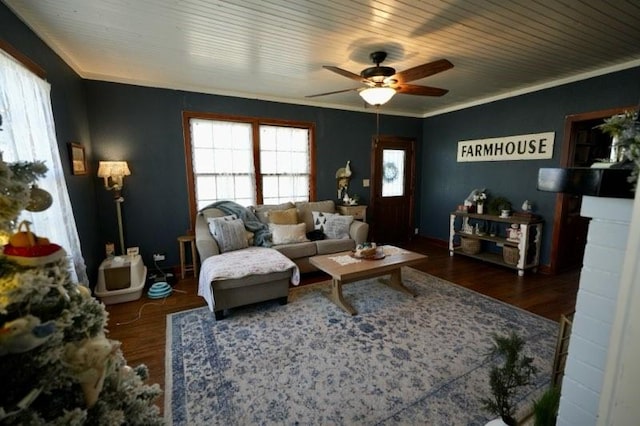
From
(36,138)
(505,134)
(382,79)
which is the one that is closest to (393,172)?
(505,134)

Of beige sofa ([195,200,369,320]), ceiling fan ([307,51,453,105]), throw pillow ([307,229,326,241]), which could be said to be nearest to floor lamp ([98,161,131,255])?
beige sofa ([195,200,369,320])

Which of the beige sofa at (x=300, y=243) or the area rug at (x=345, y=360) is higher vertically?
the beige sofa at (x=300, y=243)

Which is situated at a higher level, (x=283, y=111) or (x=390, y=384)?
(x=283, y=111)

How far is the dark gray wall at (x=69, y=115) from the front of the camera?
1.98m

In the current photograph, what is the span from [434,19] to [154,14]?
2051 mm

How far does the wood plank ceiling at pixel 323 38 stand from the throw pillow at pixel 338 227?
6.04 ft

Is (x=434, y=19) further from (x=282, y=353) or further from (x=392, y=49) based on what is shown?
(x=282, y=353)

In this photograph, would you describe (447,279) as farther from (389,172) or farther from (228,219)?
(228,219)

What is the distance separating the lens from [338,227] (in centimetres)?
402

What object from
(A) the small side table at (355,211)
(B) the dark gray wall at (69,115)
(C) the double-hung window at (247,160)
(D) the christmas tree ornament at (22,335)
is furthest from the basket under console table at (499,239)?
(B) the dark gray wall at (69,115)

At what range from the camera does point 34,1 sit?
185 cm

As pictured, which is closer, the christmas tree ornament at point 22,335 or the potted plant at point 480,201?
the christmas tree ornament at point 22,335

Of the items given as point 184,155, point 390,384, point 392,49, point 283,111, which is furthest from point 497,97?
point 184,155

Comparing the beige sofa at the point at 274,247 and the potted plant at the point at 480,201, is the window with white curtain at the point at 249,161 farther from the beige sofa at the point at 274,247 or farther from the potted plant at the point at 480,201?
the potted plant at the point at 480,201
